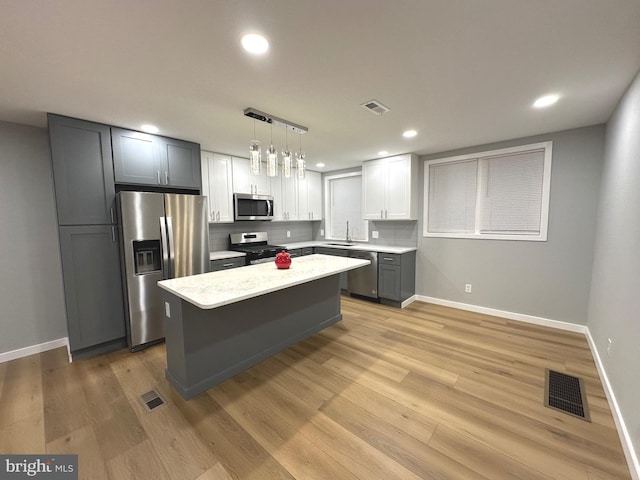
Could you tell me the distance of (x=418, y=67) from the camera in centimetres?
175

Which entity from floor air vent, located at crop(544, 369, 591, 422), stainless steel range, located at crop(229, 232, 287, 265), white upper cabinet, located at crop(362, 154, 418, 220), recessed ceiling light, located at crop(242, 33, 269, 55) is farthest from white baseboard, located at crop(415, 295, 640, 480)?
recessed ceiling light, located at crop(242, 33, 269, 55)

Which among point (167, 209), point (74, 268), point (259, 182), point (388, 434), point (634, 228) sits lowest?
point (388, 434)

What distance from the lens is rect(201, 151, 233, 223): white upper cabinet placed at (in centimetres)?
383

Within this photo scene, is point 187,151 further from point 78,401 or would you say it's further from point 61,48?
point 78,401

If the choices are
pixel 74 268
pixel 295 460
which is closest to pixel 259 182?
pixel 74 268

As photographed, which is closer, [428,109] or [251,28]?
[251,28]

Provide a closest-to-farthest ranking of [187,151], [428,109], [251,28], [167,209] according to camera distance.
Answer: [251,28], [428,109], [167,209], [187,151]

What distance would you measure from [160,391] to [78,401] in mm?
598

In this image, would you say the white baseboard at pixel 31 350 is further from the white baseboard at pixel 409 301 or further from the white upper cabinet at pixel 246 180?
the white baseboard at pixel 409 301

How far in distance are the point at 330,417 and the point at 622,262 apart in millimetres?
2467

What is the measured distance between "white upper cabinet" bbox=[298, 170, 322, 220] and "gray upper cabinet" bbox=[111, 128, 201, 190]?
221 cm

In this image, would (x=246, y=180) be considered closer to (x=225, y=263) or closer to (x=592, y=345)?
(x=225, y=263)

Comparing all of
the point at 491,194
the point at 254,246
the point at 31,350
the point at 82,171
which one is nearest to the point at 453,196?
the point at 491,194

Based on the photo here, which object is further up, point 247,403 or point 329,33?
point 329,33
